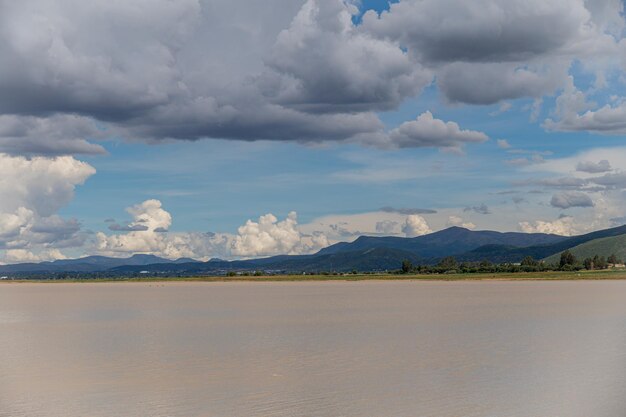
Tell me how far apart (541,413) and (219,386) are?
1652 centimetres

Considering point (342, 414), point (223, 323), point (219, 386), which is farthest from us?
point (223, 323)

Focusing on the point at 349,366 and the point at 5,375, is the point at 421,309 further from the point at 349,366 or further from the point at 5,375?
the point at 5,375

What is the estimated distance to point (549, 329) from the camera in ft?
215

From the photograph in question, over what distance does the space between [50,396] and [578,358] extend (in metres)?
32.2

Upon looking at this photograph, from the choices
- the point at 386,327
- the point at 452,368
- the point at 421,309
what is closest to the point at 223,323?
the point at 386,327

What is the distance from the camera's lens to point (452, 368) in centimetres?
4309

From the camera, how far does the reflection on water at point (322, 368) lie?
32.6 metres

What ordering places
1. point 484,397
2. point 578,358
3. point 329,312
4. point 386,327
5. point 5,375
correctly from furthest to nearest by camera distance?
point 329,312 < point 386,327 < point 578,358 < point 5,375 < point 484,397

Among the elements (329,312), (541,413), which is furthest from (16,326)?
(541,413)

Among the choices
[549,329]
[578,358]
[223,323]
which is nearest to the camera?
[578,358]

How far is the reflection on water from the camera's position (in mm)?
32594

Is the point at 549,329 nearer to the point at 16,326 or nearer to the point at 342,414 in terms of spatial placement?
the point at 342,414

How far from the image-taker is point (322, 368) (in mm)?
43719

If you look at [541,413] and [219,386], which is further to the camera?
[219,386]
